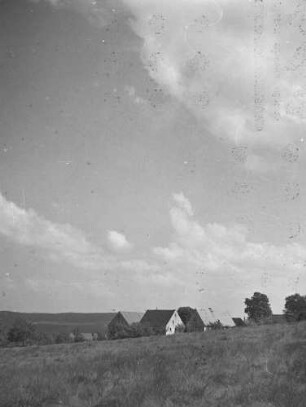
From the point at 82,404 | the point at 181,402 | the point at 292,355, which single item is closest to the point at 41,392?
the point at 82,404

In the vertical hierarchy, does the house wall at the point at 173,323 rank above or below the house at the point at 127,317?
below

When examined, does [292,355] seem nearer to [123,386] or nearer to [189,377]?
[189,377]

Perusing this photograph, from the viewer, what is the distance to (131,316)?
84.6 metres

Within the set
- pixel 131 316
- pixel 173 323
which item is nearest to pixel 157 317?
pixel 173 323

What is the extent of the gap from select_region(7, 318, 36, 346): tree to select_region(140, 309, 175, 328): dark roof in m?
21.7

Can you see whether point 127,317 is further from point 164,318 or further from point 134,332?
point 134,332

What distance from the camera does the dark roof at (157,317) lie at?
79613 millimetres

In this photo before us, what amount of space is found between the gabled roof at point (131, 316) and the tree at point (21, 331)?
18.4 meters

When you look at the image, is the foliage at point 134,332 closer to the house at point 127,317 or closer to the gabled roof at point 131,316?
the house at point 127,317

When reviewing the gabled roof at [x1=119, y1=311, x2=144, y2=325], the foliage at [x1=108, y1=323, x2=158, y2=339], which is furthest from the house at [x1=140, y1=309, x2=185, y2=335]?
the foliage at [x1=108, y1=323, x2=158, y2=339]

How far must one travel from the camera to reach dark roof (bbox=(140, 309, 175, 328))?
7961 centimetres

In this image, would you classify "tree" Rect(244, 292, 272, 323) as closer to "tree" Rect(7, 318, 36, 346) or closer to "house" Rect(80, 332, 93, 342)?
"house" Rect(80, 332, 93, 342)

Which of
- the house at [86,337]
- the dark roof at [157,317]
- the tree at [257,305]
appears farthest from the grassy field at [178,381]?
the tree at [257,305]

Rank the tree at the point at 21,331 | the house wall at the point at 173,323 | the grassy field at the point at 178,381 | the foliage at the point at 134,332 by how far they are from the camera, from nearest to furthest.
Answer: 1. the grassy field at the point at 178,381
2. the foliage at the point at 134,332
3. the tree at the point at 21,331
4. the house wall at the point at 173,323
